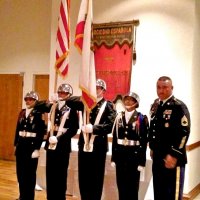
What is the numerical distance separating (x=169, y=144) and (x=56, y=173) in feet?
4.52

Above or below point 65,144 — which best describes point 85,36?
above

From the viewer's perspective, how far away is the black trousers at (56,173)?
3641 mm

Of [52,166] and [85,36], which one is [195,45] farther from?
[52,166]

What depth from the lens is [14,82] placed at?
7180mm

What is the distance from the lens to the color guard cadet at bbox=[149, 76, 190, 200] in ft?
9.63

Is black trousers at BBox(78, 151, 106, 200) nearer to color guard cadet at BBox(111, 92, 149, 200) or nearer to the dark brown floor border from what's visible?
color guard cadet at BBox(111, 92, 149, 200)

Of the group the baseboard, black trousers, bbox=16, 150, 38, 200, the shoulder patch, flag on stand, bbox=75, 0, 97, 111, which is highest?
flag on stand, bbox=75, 0, 97, 111

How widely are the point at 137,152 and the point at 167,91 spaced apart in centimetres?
73

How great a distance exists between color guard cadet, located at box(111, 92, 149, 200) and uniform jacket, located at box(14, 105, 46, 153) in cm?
92

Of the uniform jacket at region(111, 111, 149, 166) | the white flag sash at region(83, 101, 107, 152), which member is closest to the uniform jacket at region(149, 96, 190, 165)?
the uniform jacket at region(111, 111, 149, 166)

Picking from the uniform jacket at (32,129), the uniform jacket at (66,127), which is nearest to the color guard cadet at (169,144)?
the uniform jacket at (66,127)

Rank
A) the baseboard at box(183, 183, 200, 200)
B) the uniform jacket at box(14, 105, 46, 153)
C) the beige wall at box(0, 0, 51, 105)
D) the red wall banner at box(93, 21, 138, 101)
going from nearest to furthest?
the uniform jacket at box(14, 105, 46, 153) → the baseboard at box(183, 183, 200, 200) → the red wall banner at box(93, 21, 138, 101) → the beige wall at box(0, 0, 51, 105)

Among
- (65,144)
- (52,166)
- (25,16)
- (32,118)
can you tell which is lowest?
(52,166)

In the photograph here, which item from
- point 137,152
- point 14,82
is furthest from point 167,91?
point 14,82
